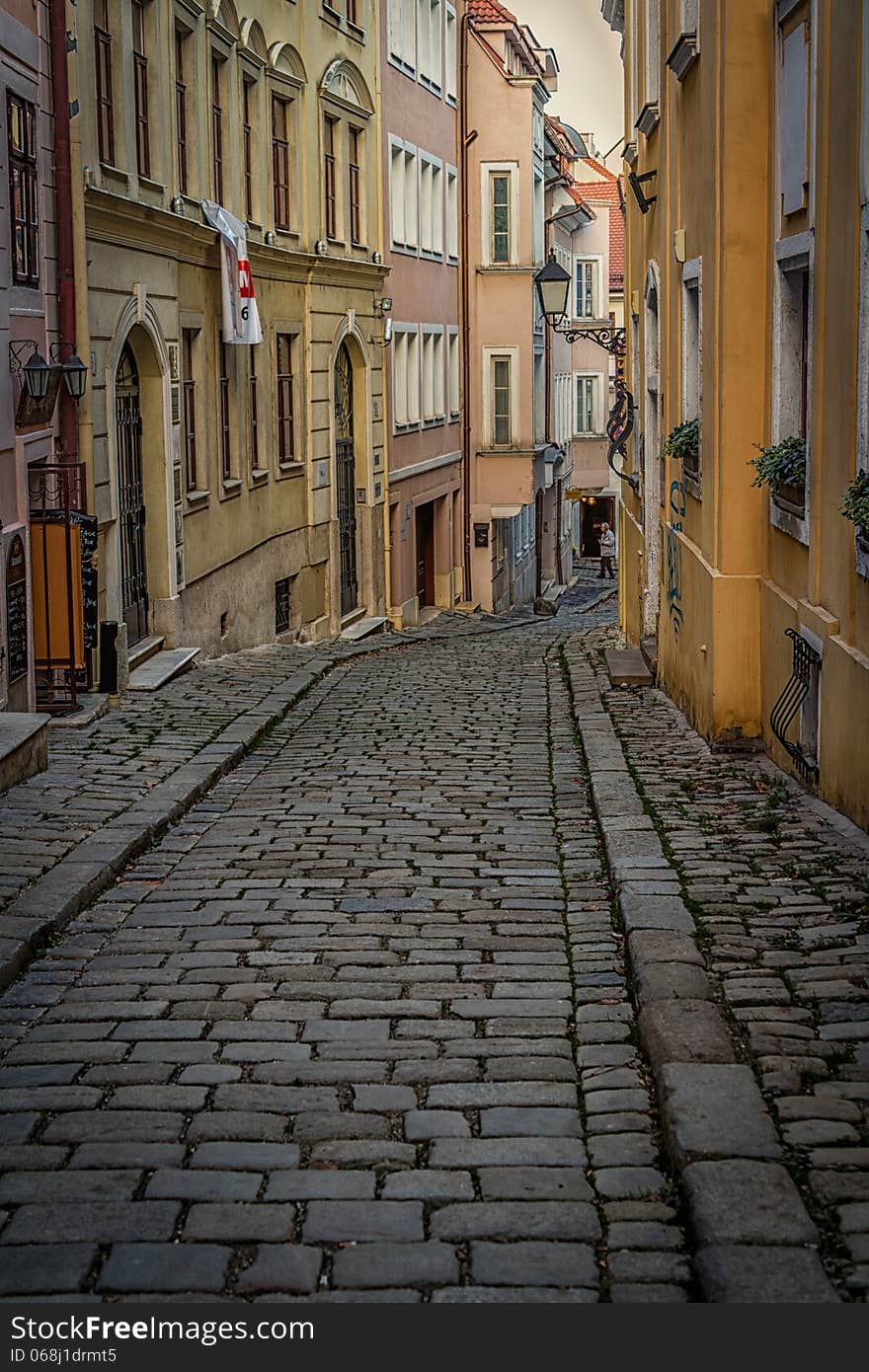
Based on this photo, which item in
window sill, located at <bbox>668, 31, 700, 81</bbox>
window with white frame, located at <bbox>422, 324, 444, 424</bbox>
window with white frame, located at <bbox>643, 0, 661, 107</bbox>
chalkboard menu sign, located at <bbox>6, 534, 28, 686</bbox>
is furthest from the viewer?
window with white frame, located at <bbox>422, 324, 444, 424</bbox>

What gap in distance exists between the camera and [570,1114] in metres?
5.56

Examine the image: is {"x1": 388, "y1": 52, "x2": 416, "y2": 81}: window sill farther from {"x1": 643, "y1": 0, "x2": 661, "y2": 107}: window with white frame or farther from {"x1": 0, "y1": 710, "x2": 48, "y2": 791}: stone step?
{"x1": 0, "y1": 710, "x2": 48, "y2": 791}: stone step

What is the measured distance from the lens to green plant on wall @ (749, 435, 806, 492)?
1072cm

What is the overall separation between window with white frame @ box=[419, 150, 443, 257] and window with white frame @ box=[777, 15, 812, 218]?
2340 centimetres

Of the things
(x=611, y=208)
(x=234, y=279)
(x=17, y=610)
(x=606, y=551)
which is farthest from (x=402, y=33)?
(x=606, y=551)

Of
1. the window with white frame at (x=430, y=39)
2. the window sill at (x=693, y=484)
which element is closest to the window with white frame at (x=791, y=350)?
the window sill at (x=693, y=484)

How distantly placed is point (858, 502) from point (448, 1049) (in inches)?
139

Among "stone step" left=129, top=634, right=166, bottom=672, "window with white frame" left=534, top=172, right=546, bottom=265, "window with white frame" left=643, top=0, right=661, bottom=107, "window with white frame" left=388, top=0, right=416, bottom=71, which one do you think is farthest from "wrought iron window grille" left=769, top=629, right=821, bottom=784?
"window with white frame" left=534, top=172, right=546, bottom=265

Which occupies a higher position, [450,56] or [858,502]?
[450,56]

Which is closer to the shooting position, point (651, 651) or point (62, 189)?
point (62, 189)

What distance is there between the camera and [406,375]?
33.1 m

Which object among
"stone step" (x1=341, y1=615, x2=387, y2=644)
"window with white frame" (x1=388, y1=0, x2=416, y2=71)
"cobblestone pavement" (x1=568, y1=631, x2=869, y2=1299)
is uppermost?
"window with white frame" (x1=388, y1=0, x2=416, y2=71)

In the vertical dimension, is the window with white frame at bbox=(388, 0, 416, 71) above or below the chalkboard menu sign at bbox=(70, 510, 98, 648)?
above

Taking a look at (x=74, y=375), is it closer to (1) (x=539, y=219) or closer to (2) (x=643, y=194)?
(2) (x=643, y=194)
